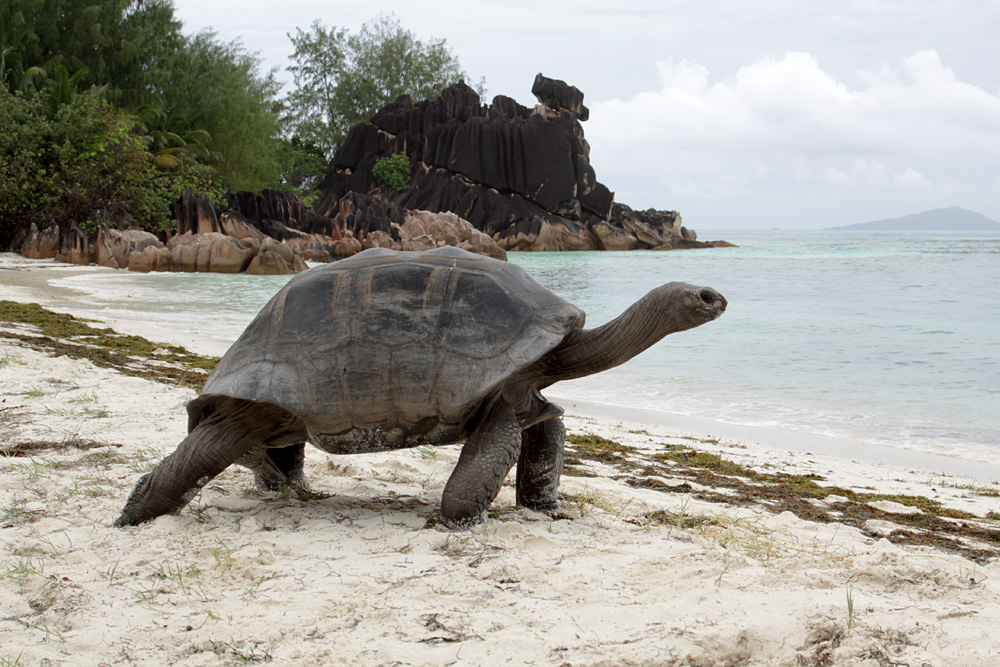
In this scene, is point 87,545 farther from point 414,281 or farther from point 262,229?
point 262,229

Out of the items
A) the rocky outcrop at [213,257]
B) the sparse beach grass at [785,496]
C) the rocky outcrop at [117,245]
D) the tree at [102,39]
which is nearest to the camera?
the sparse beach grass at [785,496]

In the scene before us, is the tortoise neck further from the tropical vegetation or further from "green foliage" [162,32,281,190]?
"green foliage" [162,32,281,190]

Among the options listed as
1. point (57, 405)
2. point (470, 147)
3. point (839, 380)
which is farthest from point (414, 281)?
point (470, 147)

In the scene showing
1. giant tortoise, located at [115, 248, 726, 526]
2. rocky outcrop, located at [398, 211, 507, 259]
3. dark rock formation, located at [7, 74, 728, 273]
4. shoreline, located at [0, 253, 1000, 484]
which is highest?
dark rock formation, located at [7, 74, 728, 273]

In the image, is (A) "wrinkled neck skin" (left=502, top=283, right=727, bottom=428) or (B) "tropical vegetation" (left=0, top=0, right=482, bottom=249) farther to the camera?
(B) "tropical vegetation" (left=0, top=0, right=482, bottom=249)

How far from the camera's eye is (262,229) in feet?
96.9

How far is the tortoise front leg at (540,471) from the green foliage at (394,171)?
48.9m

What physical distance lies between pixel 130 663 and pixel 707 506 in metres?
2.51

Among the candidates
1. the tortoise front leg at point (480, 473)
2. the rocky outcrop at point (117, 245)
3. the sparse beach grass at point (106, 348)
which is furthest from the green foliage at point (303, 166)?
the tortoise front leg at point (480, 473)

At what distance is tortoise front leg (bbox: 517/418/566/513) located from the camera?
3293 millimetres

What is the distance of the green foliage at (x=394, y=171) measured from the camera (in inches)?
1998

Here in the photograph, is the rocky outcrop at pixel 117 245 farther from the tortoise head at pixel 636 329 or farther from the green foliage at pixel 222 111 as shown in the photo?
the tortoise head at pixel 636 329

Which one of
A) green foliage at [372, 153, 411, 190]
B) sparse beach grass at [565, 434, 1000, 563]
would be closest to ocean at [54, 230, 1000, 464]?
sparse beach grass at [565, 434, 1000, 563]

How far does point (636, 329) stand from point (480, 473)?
0.82 meters
